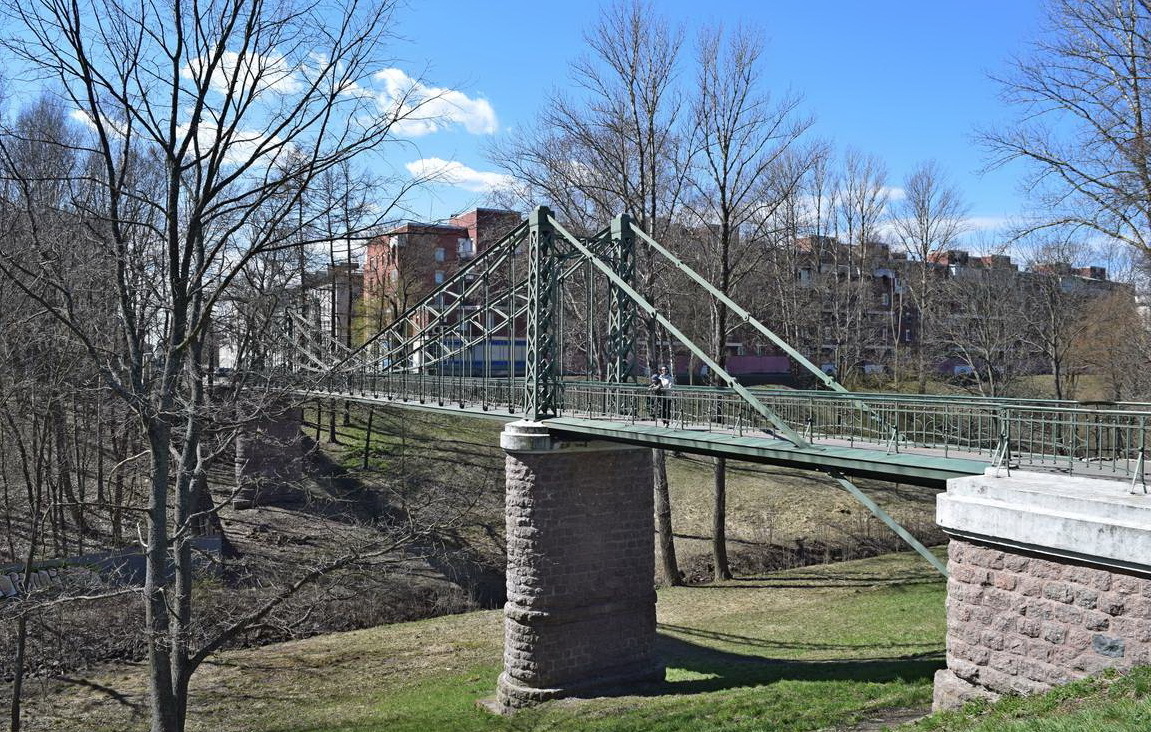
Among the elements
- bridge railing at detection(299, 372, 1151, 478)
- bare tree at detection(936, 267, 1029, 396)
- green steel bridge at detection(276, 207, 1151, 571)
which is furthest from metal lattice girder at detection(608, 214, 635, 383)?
bare tree at detection(936, 267, 1029, 396)

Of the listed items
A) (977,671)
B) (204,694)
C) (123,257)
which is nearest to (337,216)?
(123,257)

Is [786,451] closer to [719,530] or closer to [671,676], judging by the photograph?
[671,676]

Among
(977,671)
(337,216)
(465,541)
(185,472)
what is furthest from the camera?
(465,541)

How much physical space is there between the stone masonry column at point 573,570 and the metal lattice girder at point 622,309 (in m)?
1.91

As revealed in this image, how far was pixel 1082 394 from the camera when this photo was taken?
1737 inches

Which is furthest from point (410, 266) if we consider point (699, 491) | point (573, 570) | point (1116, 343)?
point (1116, 343)

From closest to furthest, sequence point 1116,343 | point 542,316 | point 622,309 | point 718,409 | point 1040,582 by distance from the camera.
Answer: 1. point 1040,582
2. point 718,409
3. point 542,316
4. point 622,309
5. point 1116,343

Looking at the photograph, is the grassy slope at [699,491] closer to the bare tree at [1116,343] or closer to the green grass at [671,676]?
the green grass at [671,676]

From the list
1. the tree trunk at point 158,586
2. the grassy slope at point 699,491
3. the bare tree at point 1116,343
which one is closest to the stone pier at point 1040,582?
the tree trunk at point 158,586

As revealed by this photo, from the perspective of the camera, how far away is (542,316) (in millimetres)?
14461

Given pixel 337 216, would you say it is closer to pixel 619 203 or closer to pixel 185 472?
pixel 185 472

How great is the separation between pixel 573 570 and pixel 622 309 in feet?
15.3

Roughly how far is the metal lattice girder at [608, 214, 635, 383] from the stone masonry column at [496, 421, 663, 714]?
1913mm

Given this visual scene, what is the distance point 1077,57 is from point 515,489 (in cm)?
1206
